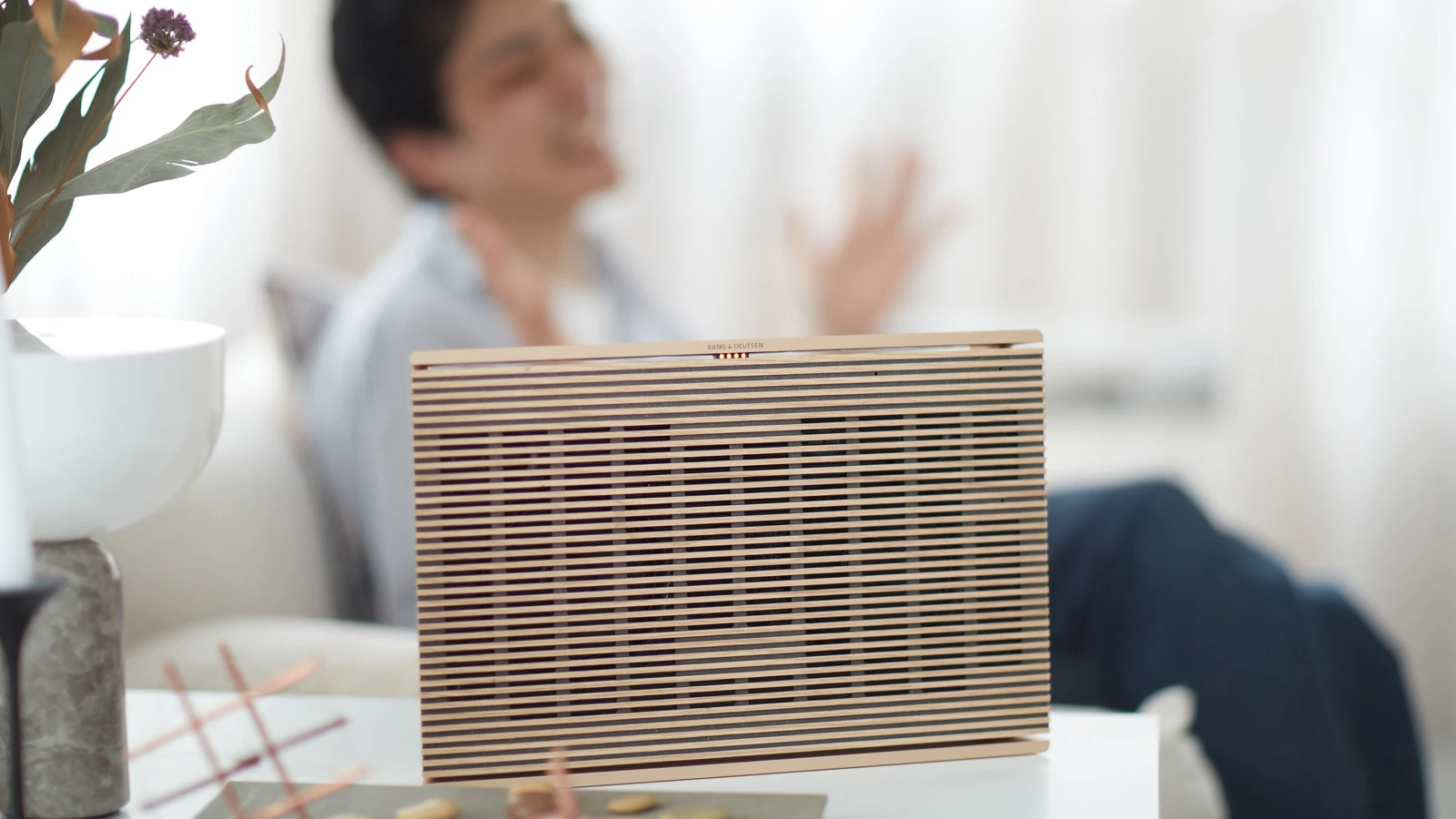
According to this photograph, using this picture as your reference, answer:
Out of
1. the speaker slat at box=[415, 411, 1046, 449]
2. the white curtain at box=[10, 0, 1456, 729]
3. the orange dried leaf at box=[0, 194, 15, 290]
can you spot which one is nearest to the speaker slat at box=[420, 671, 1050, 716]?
the speaker slat at box=[415, 411, 1046, 449]

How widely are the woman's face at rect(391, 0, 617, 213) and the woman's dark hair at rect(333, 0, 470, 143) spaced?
15mm

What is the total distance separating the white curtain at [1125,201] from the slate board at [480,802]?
5.09 feet

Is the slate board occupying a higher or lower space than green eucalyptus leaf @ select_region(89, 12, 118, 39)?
lower

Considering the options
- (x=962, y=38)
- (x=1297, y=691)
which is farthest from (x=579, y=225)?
(x=1297, y=691)

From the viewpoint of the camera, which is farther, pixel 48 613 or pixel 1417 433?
pixel 1417 433

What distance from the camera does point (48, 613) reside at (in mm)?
519

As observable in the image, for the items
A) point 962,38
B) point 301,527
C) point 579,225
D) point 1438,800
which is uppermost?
point 962,38

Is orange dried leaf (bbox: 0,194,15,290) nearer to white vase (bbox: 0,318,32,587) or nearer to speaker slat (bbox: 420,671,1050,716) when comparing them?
white vase (bbox: 0,318,32,587)

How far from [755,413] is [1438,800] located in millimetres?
1744

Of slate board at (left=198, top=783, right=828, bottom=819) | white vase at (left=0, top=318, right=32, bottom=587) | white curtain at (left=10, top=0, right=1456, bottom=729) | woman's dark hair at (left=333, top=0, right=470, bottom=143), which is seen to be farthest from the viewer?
white curtain at (left=10, top=0, right=1456, bottom=729)

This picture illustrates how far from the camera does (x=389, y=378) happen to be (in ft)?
4.40

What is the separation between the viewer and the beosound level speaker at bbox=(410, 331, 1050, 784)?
541mm

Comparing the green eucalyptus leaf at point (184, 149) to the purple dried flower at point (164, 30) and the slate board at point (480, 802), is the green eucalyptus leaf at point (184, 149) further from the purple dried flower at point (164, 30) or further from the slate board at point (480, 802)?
the slate board at point (480, 802)

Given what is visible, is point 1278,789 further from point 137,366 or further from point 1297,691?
point 137,366
